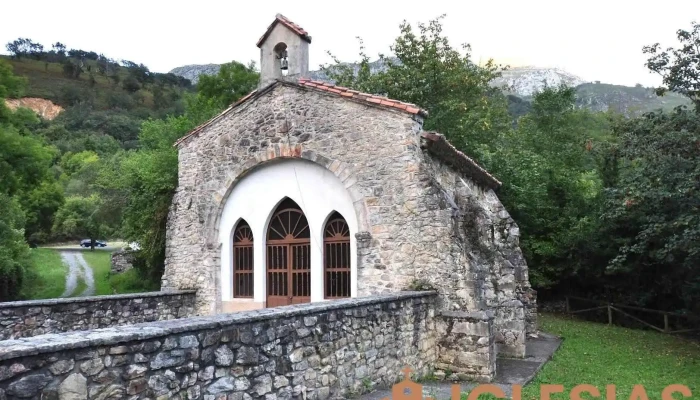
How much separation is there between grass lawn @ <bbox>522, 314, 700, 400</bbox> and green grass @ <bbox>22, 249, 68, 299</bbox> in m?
19.9

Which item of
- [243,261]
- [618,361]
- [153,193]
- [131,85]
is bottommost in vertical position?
[618,361]

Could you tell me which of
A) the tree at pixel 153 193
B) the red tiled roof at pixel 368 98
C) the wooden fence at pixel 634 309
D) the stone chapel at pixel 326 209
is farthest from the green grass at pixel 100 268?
the wooden fence at pixel 634 309

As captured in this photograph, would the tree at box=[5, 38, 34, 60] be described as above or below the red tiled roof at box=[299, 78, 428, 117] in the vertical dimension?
above

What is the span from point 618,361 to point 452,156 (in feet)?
18.1

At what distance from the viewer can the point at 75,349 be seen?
4348 millimetres

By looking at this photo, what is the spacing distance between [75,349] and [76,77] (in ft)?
373

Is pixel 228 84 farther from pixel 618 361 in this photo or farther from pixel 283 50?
pixel 618 361

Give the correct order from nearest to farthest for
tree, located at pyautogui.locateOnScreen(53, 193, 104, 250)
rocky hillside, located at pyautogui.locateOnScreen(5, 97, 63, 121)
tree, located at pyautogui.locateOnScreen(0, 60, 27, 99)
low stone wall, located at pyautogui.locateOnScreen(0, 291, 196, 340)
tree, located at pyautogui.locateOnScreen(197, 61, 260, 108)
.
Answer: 1. low stone wall, located at pyautogui.locateOnScreen(0, 291, 196, 340)
2. tree, located at pyautogui.locateOnScreen(0, 60, 27, 99)
3. tree, located at pyautogui.locateOnScreen(197, 61, 260, 108)
4. tree, located at pyautogui.locateOnScreen(53, 193, 104, 250)
5. rocky hillside, located at pyautogui.locateOnScreen(5, 97, 63, 121)

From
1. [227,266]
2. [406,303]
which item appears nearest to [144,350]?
[406,303]

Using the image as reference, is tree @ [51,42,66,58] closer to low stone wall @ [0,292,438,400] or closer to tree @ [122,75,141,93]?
tree @ [122,75,141,93]

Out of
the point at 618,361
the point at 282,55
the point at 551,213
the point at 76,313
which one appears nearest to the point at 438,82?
the point at 551,213

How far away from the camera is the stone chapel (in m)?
10.8

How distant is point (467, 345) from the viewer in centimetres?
965

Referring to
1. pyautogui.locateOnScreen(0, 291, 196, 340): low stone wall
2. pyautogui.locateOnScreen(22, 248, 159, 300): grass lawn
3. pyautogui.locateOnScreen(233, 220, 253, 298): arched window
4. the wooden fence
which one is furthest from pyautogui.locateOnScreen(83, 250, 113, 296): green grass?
the wooden fence
